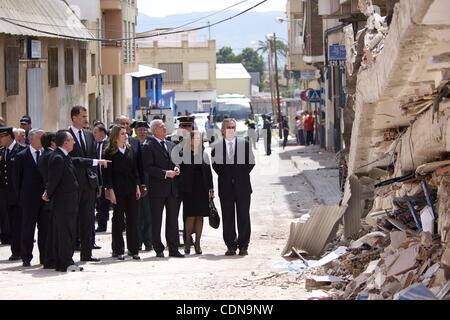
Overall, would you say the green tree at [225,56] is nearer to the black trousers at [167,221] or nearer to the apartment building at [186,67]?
the apartment building at [186,67]

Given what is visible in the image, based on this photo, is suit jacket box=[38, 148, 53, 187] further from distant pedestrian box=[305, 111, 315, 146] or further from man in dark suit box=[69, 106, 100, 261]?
distant pedestrian box=[305, 111, 315, 146]

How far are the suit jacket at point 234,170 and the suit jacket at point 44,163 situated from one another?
2.30 metres

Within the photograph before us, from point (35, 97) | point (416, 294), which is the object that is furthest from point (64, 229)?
point (35, 97)

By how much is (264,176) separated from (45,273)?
18.7m

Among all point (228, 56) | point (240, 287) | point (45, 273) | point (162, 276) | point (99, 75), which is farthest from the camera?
point (228, 56)

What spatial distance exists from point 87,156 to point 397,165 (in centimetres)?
415

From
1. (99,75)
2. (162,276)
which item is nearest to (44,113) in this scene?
(99,75)

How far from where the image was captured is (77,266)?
44.6 feet

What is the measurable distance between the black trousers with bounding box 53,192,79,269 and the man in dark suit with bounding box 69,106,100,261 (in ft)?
2.70

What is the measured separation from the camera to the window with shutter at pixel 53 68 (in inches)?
1320

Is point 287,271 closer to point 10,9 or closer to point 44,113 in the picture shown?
point 10,9

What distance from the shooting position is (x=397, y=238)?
36.4ft

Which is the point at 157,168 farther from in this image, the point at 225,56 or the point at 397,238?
the point at 225,56

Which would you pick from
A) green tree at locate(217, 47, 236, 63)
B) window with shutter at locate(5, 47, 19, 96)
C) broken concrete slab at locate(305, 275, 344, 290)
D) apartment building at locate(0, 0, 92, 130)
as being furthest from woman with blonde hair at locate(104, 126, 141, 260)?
green tree at locate(217, 47, 236, 63)
